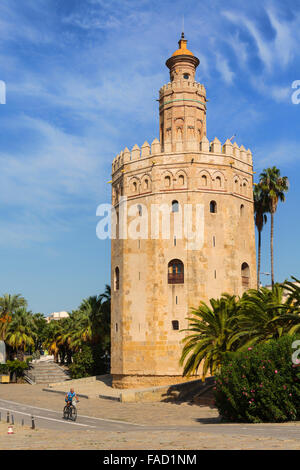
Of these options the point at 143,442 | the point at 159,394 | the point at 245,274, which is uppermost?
the point at 245,274

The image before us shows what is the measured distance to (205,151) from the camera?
37969 mm

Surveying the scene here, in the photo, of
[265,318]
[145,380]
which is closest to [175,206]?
[145,380]

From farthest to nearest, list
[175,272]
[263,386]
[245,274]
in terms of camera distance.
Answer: [245,274], [175,272], [263,386]

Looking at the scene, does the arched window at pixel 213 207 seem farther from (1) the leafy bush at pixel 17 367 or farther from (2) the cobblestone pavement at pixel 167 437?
(1) the leafy bush at pixel 17 367

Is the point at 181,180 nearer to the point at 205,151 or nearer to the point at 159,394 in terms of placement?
the point at 205,151

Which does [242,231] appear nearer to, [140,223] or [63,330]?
[140,223]

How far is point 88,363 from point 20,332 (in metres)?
10.7

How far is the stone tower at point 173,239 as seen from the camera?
35844 mm

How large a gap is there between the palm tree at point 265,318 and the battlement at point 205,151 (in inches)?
581

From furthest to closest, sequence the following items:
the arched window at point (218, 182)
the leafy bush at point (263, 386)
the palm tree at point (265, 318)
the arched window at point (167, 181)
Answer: the arched window at point (218, 182), the arched window at point (167, 181), the palm tree at point (265, 318), the leafy bush at point (263, 386)

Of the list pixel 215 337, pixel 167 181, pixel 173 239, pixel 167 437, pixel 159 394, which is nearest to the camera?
pixel 167 437

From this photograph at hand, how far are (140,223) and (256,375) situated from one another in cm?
1918

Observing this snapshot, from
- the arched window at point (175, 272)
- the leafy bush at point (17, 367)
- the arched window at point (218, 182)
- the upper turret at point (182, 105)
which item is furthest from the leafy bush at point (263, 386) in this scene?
the leafy bush at point (17, 367)

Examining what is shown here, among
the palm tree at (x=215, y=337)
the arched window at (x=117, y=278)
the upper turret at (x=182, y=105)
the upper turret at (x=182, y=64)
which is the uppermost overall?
the upper turret at (x=182, y=64)
